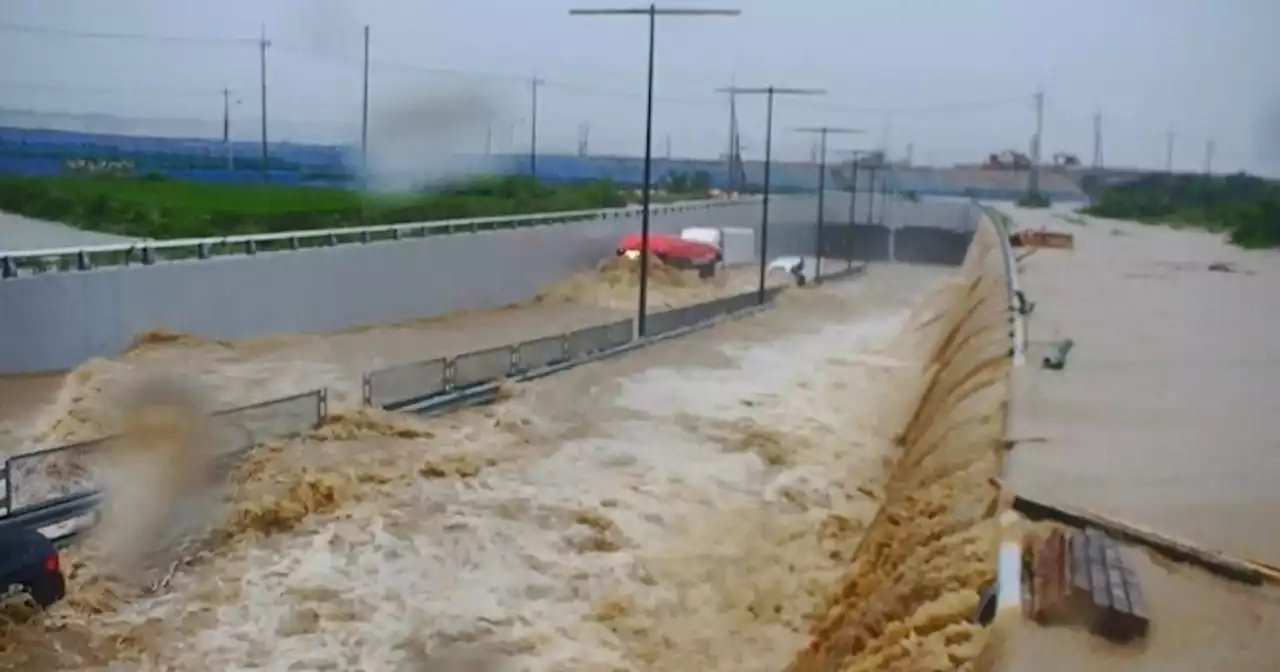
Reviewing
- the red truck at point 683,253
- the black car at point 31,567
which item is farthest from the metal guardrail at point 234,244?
the black car at point 31,567

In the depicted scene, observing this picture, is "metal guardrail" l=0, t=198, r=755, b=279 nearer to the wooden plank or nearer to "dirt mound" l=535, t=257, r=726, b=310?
"dirt mound" l=535, t=257, r=726, b=310

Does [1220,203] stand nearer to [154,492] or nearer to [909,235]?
[154,492]

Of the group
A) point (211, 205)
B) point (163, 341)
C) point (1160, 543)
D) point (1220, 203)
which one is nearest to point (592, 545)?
point (1160, 543)

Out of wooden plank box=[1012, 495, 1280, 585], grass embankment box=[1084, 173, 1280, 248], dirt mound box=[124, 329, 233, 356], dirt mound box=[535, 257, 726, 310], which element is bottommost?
dirt mound box=[535, 257, 726, 310]

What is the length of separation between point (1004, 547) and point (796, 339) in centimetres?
1473

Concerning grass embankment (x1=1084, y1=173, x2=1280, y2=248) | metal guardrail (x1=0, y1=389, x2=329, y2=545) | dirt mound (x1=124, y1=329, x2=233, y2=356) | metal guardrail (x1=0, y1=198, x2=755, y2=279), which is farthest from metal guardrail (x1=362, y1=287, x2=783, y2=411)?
grass embankment (x1=1084, y1=173, x2=1280, y2=248)

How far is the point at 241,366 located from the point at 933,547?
33.3 feet

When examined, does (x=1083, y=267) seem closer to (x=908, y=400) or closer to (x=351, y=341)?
(x=908, y=400)

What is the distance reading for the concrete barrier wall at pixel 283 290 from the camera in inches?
498

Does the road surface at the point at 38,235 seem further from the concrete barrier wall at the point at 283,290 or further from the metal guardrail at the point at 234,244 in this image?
the concrete barrier wall at the point at 283,290

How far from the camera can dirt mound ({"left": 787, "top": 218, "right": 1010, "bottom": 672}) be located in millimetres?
4082

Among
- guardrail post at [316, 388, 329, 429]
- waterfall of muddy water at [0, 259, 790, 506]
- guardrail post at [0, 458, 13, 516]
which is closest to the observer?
guardrail post at [0, 458, 13, 516]

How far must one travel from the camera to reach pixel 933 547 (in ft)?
16.6

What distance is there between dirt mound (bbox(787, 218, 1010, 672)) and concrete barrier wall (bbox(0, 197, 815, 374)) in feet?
26.0
